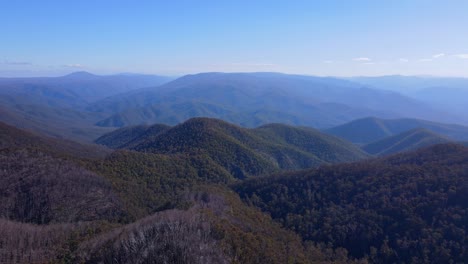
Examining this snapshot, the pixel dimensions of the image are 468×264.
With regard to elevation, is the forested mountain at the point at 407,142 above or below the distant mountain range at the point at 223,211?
below

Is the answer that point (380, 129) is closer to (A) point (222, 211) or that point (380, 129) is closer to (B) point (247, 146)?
(B) point (247, 146)

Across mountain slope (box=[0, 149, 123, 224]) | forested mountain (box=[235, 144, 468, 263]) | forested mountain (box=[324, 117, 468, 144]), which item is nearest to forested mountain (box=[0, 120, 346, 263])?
mountain slope (box=[0, 149, 123, 224])

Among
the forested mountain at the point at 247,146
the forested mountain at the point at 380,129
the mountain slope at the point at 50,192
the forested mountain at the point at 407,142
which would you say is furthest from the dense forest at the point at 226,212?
the forested mountain at the point at 380,129

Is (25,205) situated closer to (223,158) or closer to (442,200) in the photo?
(223,158)

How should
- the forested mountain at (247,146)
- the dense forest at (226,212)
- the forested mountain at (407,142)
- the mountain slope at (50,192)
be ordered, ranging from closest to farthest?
the dense forest at (226,212)
the mountain slope at (50,192)
the forested mountain at (247,146)
the forested mountain at (407,142)

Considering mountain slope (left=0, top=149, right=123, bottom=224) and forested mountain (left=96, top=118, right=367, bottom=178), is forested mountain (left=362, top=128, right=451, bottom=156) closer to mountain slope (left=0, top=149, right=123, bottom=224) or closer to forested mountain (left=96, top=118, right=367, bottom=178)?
forested mountain (left=96, top=118, right=367, bottom=178)

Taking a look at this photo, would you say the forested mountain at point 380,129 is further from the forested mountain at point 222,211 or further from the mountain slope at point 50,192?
the mountain slope at point 50,192
